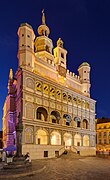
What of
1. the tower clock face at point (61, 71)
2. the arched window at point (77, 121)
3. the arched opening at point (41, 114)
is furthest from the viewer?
the tower clock face at point (61, 71)

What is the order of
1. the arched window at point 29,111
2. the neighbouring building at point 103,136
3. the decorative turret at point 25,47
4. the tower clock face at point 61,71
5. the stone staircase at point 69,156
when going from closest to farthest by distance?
the arched window at point 29,111
the stone staircase at point 69,156
the decorative turret at point 25,47
the tower clock face at point 61,71
the neighbouring building at point 103,136

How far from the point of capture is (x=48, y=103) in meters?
44.9

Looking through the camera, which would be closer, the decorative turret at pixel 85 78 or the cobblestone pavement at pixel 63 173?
the cobblestone pavement at pixel 63 173

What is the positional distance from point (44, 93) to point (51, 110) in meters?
4.33

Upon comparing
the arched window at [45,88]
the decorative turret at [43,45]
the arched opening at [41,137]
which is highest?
the decorative turret at [43,45]

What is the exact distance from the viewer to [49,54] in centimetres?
5631

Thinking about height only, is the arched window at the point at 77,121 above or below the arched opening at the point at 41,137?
above

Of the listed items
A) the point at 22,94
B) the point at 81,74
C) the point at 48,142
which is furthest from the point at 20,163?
the point at 81,74

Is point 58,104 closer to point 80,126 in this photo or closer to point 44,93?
point 44,93

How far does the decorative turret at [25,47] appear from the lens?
4541 cm

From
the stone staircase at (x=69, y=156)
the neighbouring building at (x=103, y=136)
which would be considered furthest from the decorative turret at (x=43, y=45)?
the neighbouring building at (x=103, y=136)

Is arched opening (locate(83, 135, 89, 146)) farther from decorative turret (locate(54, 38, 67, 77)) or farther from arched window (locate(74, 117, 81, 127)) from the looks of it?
decorative turret (locate(54, 38, 67, 77))

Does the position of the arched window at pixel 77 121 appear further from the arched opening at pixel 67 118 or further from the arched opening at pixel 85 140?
the arched opening at pixel 85 140

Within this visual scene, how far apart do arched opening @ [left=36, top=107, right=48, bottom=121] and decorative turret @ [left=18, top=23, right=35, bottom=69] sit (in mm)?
9896
